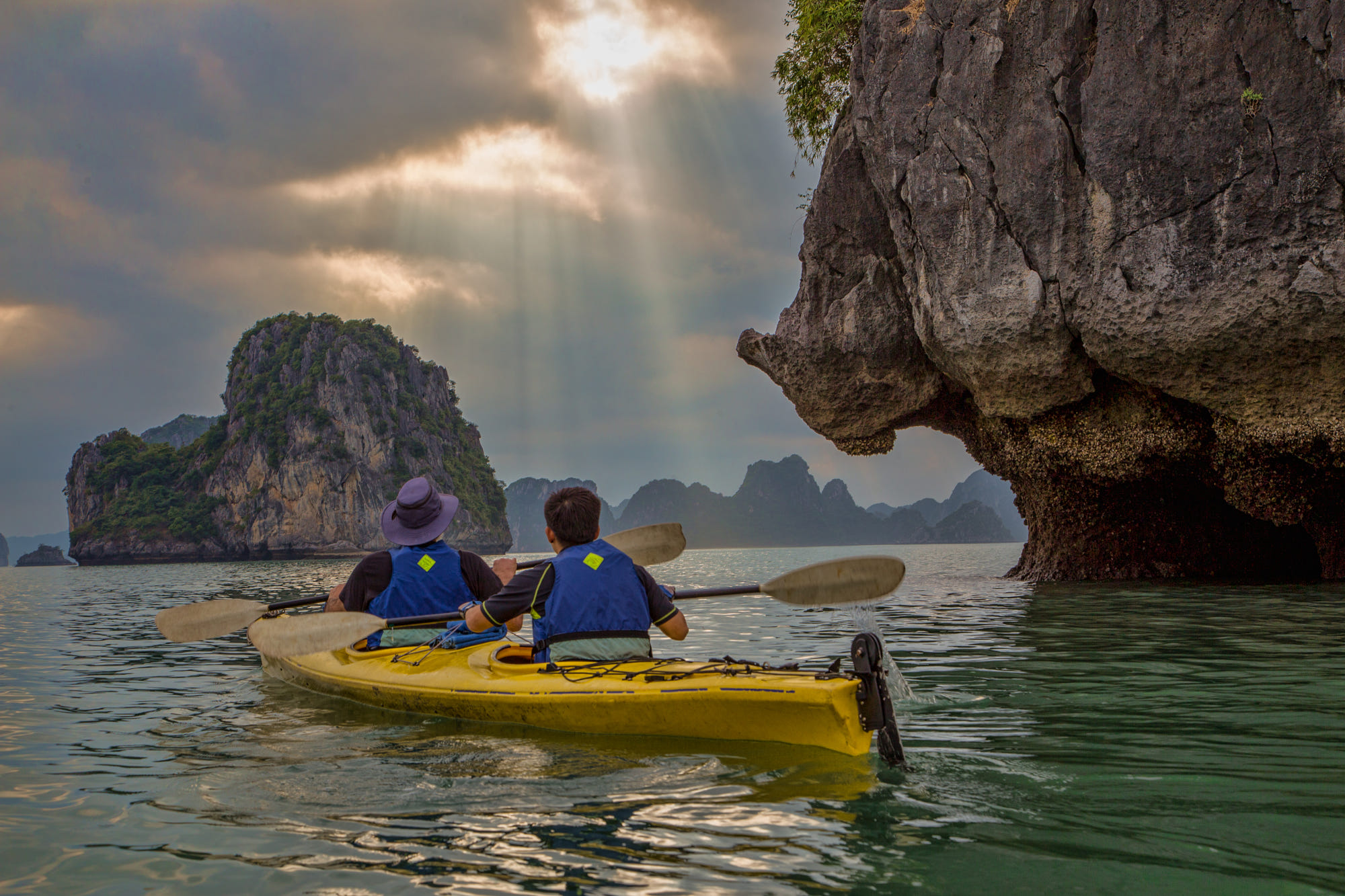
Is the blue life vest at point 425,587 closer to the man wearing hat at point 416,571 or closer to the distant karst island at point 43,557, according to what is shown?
the man wearing hat at point 416,571

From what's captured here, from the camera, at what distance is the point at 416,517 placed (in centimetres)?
624

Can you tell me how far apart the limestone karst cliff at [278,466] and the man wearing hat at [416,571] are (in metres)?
90.8

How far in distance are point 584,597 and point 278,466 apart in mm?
96856

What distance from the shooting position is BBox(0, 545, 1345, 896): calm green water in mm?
2895

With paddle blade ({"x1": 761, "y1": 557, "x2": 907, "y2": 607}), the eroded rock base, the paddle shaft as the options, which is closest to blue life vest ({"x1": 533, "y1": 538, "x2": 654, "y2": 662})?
the paddle shaft

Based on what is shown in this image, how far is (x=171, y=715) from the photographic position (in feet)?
21.1

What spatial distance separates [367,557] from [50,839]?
3068 millimetres

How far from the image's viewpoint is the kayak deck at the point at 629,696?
419 cm

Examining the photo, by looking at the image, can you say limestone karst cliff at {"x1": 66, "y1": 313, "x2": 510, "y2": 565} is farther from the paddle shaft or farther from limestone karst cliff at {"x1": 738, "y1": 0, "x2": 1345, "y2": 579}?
the paddle shaft

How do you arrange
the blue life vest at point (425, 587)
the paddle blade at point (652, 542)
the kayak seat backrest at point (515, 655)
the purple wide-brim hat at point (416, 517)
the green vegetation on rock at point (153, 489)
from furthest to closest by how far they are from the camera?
the green vegetation on rock at point (153, 489), the paddle blade at point (652, 542), the blue life vest at point (425, 587), the purple wide-brim hat at point (416, 517), the kayak seat backrest at point (515, 655)

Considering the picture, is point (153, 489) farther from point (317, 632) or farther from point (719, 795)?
point (719, 795)

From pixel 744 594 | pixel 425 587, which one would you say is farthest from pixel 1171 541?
pixel 425 587

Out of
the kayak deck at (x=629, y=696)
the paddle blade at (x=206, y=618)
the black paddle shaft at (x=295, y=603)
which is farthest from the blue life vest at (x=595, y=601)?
the black paddle shaft at (x=295, y=603)

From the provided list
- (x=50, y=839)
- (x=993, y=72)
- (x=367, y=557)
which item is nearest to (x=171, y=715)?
(x=367, y=557)
